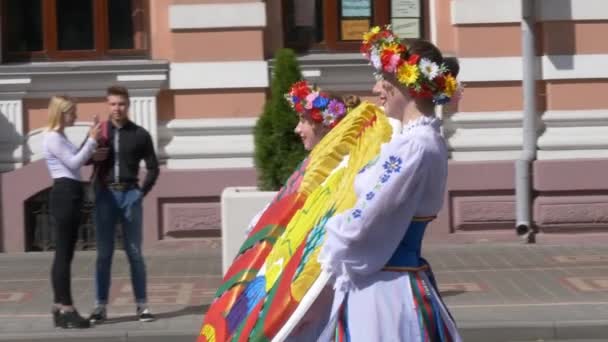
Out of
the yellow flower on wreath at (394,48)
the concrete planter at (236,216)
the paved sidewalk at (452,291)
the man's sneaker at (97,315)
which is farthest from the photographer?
the concrete planter at (236,216)

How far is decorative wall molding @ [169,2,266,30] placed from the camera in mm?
14914

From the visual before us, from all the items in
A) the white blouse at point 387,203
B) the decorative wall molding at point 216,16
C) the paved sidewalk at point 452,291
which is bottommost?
the paved sidewalk at point 452,291

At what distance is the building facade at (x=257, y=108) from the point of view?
14805 millimetres

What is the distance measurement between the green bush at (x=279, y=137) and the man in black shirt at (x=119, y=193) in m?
1.39

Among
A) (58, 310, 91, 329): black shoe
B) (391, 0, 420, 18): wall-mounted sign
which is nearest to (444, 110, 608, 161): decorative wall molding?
(391, 0, 420, 18): wall-mounted sign

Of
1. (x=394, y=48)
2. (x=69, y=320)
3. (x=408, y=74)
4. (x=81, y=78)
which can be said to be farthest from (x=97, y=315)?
(x=408, y=74)

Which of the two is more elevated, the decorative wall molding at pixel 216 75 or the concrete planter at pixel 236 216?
the decorative wall molding at pixel 216 75

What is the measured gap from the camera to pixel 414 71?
4.71 m

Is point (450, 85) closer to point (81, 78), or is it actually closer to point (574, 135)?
point (574, 135)

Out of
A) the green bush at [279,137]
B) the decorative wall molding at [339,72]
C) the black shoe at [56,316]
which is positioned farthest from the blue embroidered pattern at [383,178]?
the decorative wall molding at [339,72]

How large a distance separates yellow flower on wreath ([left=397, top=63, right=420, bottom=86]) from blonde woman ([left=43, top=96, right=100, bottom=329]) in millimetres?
5817

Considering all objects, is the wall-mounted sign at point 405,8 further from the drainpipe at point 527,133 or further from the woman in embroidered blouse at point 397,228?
the woman in embroidered blouse at point 397,228

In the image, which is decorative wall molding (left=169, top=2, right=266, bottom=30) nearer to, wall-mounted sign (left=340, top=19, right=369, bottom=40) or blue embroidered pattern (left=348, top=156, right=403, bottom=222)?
wall-mounted sign (left=340, top=19, right=369, bottom=40)

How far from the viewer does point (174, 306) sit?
1128 centimetres
